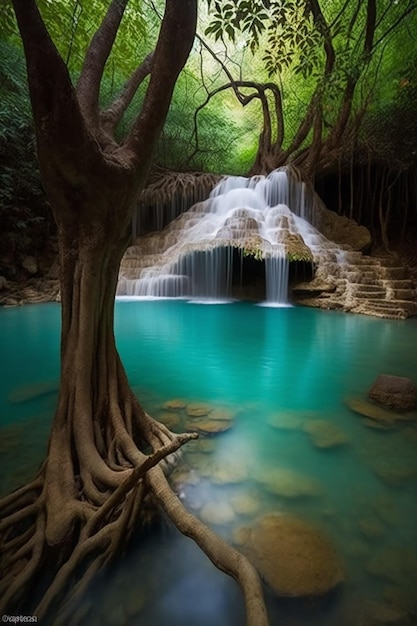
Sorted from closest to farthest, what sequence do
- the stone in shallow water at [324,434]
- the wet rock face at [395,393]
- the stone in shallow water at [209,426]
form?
the stone in shallow water at [324,434] → the stone in shallow water at [209,426] → the wet rock face at [395,393]

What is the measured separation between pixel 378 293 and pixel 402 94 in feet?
21.7

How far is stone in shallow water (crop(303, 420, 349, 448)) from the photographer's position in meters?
2.47

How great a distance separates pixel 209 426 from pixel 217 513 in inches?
38.0

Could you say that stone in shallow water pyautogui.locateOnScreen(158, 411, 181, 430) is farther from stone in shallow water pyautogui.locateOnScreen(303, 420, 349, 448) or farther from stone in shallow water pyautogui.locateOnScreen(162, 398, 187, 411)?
stone in shallow water pyautogui.locateOnScreen(303, 420, 349, 448)

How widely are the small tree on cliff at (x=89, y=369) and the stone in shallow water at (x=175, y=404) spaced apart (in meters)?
0.84

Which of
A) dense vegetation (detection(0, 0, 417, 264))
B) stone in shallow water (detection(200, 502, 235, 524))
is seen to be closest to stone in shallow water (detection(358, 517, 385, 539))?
stone in shallow water (detection(200, 502, 235, 524))

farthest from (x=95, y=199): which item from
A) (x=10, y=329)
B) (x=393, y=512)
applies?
(x=10, y=329)

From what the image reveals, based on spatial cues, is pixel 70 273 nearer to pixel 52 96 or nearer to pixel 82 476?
pixel 52 96

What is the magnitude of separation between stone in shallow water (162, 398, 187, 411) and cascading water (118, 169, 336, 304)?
7.25 meters

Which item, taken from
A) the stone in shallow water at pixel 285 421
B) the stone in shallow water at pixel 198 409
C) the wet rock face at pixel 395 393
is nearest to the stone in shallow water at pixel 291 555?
the stone in shallow water at pixel 285 421

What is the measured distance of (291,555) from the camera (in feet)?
4.87

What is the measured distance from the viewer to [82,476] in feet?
5.47

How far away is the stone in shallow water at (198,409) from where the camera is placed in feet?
9.66

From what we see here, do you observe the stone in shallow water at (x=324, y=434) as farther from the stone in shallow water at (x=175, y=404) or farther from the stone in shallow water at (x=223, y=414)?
the stone in shallow water at (x=175, y=404)
